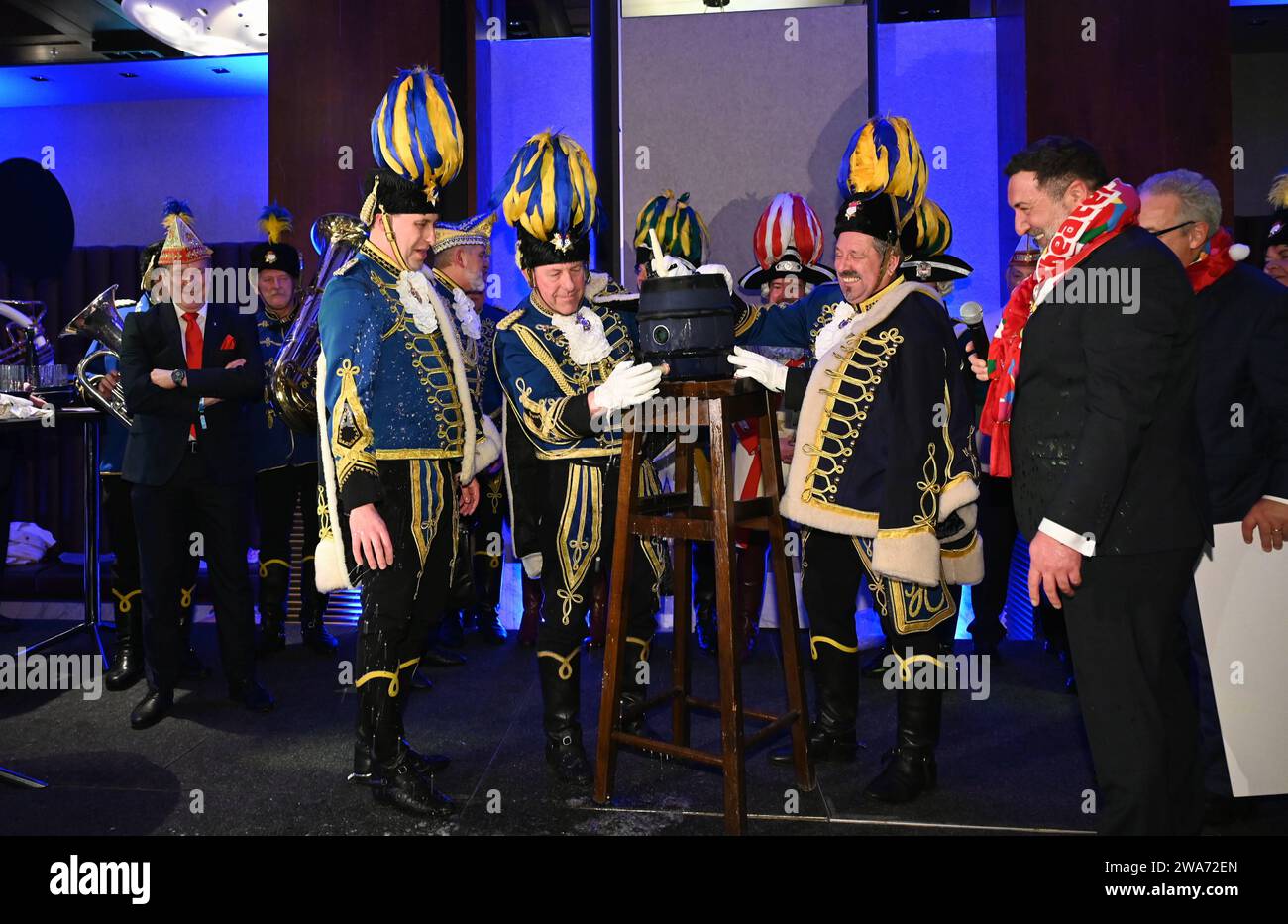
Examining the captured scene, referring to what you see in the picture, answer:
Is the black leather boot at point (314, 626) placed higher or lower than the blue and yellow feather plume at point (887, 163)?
lower

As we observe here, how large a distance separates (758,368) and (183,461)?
2291 millimetres

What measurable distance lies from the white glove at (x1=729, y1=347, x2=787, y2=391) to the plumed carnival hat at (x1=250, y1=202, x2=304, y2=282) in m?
2.90

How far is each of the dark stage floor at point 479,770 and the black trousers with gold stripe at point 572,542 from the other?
0.47 m

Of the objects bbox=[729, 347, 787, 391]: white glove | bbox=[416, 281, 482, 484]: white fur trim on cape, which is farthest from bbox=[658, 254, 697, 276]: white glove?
bbox=[416, 281, 482, 484]: white fur trim on cape

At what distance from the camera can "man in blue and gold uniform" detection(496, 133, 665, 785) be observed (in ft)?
9.43

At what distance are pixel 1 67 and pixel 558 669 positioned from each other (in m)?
6.37

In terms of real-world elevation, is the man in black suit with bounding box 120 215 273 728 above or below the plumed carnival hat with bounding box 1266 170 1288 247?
below

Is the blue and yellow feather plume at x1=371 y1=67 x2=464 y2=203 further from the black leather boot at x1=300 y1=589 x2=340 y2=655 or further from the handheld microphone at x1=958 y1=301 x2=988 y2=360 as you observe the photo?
the black leather boot at x1=300 y1=589 x2=340 y2=655

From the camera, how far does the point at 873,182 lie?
313 centimetres

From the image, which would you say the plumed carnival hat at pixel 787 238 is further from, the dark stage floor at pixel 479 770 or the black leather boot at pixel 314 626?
the black leather boot at pixel 314 626

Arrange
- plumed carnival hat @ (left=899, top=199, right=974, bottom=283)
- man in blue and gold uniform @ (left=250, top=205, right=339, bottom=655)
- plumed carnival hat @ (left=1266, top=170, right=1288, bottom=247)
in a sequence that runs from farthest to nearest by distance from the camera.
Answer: man in blue and gold uniform @ (left=250, top=205, right=339, bottom=655)
plumed carnival hat @ (left=899, top=199, right=974, bottom=283)
plumed carnival hat @ (left=1266, top=170, right=1288, bottom=247)

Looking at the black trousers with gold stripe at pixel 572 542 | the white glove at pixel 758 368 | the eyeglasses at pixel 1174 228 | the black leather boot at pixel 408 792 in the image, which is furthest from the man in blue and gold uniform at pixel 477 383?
the eyeglasses at pixel 1174 228

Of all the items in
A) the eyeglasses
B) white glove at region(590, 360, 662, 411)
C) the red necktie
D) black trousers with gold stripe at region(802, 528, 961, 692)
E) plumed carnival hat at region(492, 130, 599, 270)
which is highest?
plumed carnival hat at region(492, 130, 599, 270)

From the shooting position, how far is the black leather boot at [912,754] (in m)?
2.86
